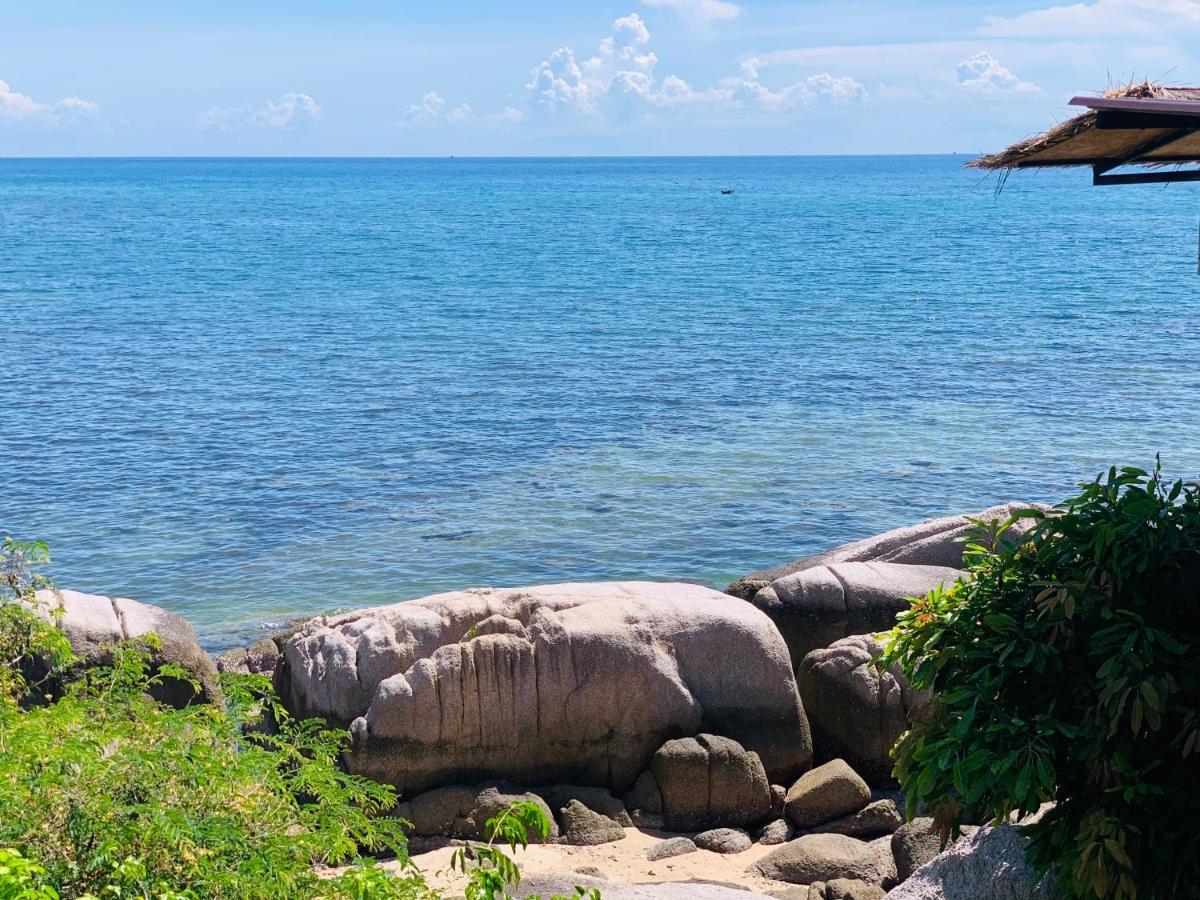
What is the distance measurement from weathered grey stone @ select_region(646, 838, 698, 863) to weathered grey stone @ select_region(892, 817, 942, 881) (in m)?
1.97

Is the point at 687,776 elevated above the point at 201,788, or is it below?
below

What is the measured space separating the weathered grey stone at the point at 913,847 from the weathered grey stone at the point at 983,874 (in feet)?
7.96

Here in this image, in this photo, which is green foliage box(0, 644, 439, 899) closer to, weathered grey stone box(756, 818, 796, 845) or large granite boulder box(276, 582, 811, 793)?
large granite boulder box(276, 582, 811, 793)

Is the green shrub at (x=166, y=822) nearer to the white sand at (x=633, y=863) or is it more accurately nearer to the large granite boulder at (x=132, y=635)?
the white sand at (x=633, y=863)

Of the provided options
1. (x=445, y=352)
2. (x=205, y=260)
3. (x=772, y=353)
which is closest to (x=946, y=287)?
(x=772, y=353)

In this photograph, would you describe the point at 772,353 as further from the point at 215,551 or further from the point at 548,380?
the point at 215,551

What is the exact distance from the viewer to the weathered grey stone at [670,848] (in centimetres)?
1150

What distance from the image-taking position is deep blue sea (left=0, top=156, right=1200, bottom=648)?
2117cm

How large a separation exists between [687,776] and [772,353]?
27158 mm

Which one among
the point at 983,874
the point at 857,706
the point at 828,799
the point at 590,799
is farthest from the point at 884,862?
the point at 983,874

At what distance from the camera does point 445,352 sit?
39.4 m

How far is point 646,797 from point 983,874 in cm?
515

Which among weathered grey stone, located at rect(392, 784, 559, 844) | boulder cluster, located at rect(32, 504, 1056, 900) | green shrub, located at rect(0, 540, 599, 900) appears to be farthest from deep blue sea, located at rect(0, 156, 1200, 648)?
green shrub, located at rect(0, 540, 599, 900)

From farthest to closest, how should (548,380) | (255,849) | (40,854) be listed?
(548,380) → (255,849) → (40,854)
